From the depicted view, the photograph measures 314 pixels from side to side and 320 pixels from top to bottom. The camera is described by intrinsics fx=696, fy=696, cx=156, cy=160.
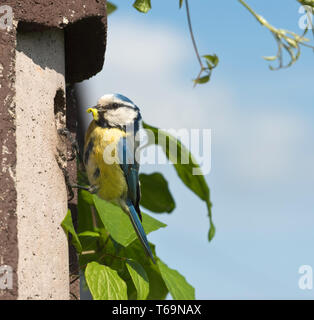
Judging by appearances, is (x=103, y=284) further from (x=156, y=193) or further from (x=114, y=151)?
(x=156, y=193)

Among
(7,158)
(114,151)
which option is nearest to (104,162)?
(114,151)

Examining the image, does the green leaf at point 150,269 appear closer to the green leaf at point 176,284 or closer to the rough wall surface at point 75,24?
the green leaf at point 176,284

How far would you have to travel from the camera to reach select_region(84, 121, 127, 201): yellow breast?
2771 millimetres

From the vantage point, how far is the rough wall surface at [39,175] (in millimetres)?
2160

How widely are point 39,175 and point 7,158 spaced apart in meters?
0.21

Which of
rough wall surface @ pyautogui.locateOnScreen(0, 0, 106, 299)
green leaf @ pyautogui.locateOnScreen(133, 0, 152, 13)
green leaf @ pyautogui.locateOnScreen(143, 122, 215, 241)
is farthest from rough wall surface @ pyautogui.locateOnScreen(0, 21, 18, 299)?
green leaf @ pyautogui.locateOnScreen(143, 122, 215, 241)

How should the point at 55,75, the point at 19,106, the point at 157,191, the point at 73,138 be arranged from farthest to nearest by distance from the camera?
the point at 157,191
the point at 73,138
the point at 55,75
the point at 19,106

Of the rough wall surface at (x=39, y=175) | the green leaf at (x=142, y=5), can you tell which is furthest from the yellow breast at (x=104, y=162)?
the green leaf at (x=142, y=5)

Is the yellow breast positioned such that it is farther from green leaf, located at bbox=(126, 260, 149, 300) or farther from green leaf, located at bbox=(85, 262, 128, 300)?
green leaf, located at bbox=(85, 262, 128, 300)

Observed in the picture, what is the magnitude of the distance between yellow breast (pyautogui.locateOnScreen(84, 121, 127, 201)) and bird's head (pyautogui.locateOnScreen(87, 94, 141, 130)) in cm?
3

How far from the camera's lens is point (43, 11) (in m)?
2.35
